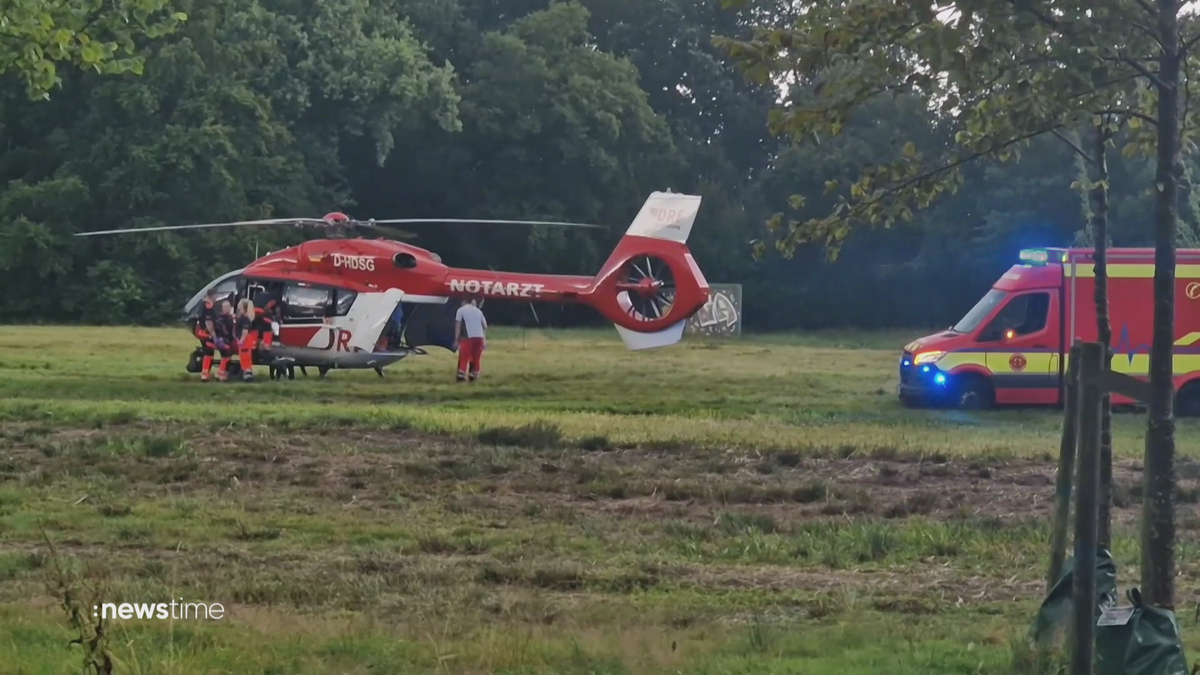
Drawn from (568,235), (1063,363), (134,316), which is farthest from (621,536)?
(568,235)

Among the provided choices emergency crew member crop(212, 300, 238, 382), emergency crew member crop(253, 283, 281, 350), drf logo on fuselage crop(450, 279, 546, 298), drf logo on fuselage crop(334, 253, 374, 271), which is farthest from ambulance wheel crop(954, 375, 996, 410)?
emergency crew member crop(212, 300, 238, 382)

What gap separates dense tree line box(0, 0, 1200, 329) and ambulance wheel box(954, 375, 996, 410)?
23689 millimetres

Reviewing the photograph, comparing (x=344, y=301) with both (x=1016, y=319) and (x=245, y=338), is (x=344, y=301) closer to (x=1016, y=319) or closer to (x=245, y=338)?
(x=245, y=338)

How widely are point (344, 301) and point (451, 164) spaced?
35.9 m

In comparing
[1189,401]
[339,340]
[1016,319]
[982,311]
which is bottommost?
[1189,401]

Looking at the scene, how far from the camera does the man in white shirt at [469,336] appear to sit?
25.7m

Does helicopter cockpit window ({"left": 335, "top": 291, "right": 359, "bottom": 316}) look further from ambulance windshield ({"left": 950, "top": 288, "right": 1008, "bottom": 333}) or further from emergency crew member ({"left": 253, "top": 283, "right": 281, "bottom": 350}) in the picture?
ambulance windshield ({"left": 950, "top": 288, "right": 1008, "bottom": 333})

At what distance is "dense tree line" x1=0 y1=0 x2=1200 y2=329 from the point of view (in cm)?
5350

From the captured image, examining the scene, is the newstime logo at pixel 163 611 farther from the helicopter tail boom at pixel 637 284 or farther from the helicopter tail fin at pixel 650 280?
the helicopter tail fin at pixel 650 280

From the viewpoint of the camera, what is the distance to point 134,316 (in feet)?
174

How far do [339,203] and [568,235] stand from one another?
9.44m

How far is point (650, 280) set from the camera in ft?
85.0

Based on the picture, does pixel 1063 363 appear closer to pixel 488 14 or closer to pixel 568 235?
pixel 568 235

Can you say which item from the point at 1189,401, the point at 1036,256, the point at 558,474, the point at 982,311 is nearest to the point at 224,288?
the point at 982,311
